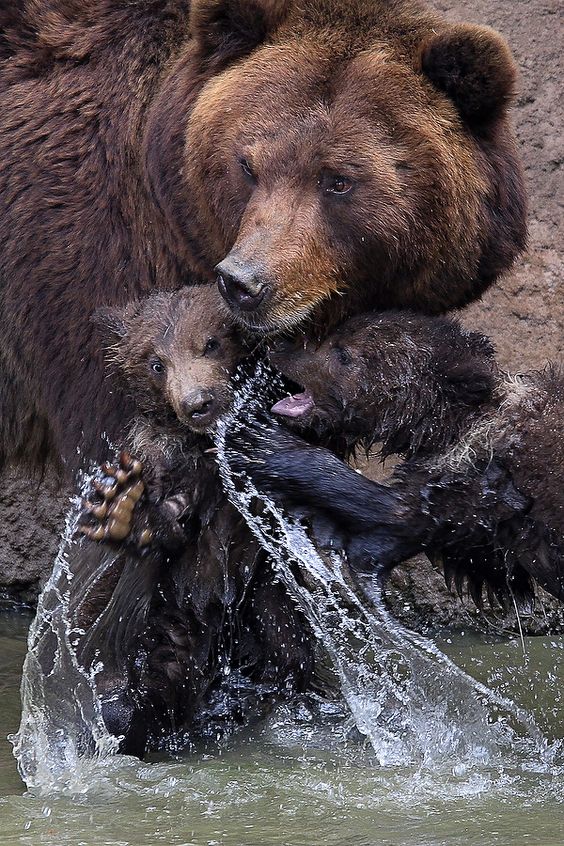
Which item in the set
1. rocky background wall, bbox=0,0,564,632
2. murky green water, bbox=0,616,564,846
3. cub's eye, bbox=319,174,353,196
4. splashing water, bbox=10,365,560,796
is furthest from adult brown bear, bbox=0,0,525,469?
rocky background wall, bbox=0,0,564,632

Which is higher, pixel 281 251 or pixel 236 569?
pixel 281 251

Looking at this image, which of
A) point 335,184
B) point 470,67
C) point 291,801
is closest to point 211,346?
point 335,184

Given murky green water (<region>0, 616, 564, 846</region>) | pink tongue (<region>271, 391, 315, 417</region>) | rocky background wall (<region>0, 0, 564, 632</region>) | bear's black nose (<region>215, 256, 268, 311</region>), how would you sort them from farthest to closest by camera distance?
rocky background wall (<region>0, 0, 564, 632</region>) < pink tongue (<region>271, 391, 315, 417</region>) < bear's black nose (<region>215, 256, 268, 311</region>) < murky green water (<region>0, 616, 564, 846</region>)

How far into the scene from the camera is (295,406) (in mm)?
5848

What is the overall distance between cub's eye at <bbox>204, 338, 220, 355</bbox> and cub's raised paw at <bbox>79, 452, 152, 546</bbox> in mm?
538

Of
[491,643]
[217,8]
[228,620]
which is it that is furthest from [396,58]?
[491,643]

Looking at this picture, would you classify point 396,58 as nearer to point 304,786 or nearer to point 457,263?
point 457,263

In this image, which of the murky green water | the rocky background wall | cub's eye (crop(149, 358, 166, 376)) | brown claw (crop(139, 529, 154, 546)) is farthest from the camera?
the rocky background wall

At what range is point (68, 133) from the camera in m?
6.60

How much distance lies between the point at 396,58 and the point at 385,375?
128 centimetres

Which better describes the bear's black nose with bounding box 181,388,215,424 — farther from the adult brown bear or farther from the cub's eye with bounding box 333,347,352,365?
the cub's eye with bounding box 333,347,352,365

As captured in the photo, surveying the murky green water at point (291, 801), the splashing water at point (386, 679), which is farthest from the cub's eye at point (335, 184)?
the murky green water at point (291, 801)

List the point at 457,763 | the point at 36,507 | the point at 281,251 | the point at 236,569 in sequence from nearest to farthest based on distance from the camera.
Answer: the point at 281,251, the point at 457,763, the point at 236,569, the point at 36,507

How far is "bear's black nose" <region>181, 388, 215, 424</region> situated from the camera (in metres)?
5.59
